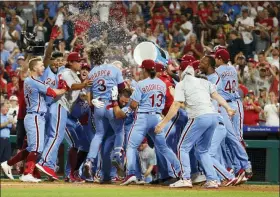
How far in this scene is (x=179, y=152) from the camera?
14.6 metres

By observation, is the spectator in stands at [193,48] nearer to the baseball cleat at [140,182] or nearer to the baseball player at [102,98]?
the baseball player at [102,98]

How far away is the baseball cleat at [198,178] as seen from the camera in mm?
16031

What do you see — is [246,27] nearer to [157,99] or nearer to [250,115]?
[250,115]

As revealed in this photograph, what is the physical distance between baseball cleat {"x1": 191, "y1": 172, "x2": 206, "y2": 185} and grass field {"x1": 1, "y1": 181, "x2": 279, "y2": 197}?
74cm

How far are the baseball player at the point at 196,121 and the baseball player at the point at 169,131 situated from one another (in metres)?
1.05

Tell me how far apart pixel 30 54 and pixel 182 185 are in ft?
13.2

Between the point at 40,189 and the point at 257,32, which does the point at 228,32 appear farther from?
the point at 40,189

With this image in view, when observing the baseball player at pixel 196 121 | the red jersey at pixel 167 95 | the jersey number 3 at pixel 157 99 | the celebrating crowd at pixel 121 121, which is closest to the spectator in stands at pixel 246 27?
the celebrating crowd at pixel 121 121

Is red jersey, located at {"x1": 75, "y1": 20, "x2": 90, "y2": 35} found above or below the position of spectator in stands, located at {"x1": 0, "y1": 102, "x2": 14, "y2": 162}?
above

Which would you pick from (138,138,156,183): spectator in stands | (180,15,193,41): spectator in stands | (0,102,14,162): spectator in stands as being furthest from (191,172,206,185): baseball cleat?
(180,15,193,41): spectator in stands

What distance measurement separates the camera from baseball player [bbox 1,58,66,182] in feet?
50.8

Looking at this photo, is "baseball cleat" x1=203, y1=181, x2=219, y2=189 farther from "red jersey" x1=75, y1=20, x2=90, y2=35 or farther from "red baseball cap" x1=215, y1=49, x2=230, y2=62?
"red jersey" x1=75, y1=20, x2=90, y2=35

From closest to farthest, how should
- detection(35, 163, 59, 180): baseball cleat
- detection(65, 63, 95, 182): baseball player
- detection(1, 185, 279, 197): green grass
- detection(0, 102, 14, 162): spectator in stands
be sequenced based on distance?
1. detection(1, 185, 279, 197): green grass
2. detection(35, 163, 59, 180): baseball cleat
3. detection(65, 63, 95, 182): baseball player
4. detection(0, 102, 14, 162): spectator in stands

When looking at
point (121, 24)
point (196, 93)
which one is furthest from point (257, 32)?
point (196, 93)
